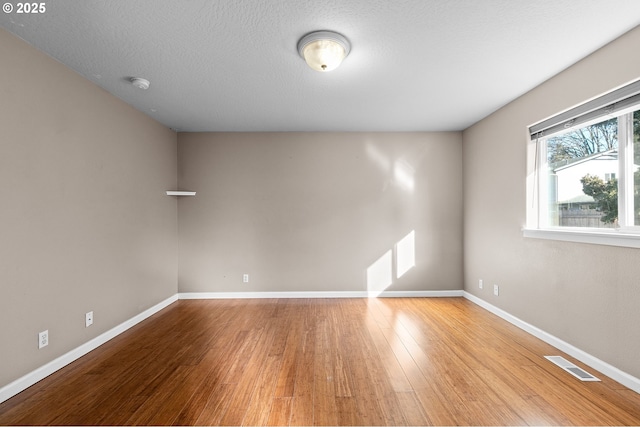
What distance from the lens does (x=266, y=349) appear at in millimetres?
2738

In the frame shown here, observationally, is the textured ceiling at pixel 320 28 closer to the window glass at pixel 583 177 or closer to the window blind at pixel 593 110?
the window blind at pixel 593 110

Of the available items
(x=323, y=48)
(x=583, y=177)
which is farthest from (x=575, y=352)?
(x=323, y=48)

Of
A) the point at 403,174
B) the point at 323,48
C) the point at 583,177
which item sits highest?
the point at 323,48

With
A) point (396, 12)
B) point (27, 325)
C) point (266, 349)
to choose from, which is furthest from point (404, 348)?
point (27, 325)

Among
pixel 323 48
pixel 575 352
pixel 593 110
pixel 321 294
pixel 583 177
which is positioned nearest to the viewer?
pixel 323 48

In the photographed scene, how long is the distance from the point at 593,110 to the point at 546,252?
1294mm

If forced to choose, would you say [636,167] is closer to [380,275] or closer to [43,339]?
[380,275]

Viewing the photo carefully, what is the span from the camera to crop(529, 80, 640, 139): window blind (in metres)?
2.11

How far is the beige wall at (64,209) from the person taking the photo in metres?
2.05

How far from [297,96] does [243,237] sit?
2255 millimetres

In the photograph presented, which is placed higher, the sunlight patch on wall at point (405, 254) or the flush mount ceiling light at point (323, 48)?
the flush mount ceiling light at point (323, 48)

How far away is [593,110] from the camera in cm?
240

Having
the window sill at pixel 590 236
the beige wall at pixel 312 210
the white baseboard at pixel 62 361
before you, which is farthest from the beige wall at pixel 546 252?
the white baseboard at pixel 62 361

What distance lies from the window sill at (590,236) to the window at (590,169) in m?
0.01
